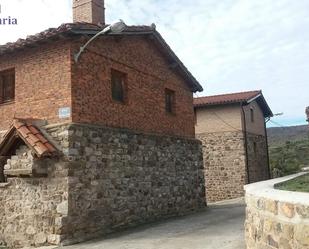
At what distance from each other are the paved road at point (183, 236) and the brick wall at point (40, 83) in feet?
11.8

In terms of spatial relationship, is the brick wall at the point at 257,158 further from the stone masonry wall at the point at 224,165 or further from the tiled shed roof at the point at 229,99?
the tiled shed roof at the point at 229,99

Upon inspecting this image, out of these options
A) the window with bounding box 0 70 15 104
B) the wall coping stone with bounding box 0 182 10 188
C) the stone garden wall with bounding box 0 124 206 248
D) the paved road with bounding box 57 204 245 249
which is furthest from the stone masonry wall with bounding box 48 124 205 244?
the window with bounding box 0 70 15 104

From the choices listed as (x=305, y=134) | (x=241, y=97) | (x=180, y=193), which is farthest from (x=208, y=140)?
(x=305, y=134)

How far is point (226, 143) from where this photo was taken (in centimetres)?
2327

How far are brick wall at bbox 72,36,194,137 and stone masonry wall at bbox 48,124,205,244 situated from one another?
429 millimetres

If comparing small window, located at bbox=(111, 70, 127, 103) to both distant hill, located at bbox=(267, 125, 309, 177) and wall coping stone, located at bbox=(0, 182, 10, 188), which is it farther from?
distant hill, located at bbox=(267, 125, 309, 177)

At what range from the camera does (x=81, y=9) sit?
47.8ft

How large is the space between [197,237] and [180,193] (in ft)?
17.5

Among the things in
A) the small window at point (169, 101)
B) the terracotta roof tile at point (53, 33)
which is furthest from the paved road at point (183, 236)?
the terracotta roof tile at point (53, 33)

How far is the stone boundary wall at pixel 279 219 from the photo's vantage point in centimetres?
443

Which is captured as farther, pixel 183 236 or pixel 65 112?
pixel 65 112

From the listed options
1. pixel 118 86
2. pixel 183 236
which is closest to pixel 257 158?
pixel 118 86

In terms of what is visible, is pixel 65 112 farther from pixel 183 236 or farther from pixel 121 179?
pixel 183 236

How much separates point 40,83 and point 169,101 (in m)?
6.03
